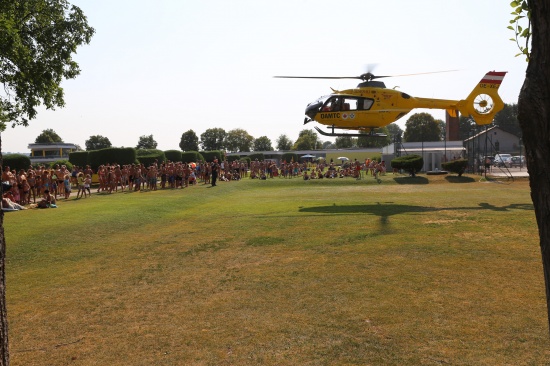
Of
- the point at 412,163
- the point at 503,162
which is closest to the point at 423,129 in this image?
the point at 503,162

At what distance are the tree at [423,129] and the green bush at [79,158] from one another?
7359 cm

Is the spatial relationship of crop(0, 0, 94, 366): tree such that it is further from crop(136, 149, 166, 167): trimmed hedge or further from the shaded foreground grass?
crop(136, 149, 166, 167): trimmed hedge

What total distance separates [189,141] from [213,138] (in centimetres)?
1184

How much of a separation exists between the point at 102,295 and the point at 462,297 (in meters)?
5.90

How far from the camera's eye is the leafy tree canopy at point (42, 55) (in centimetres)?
1902

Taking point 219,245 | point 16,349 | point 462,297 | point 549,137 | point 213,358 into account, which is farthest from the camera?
point 219,245

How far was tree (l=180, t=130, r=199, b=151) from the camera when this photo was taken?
114 m

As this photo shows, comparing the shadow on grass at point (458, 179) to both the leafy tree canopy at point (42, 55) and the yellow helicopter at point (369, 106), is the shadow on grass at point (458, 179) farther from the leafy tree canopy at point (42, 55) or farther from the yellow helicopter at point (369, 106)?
the leafy tree canopy at point (42, 55)

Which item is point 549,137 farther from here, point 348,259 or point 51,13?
point 51,13

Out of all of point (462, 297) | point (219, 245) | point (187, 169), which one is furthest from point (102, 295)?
point (187, 169)

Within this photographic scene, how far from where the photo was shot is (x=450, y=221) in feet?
45.2

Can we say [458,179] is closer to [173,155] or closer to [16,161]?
[16,161]

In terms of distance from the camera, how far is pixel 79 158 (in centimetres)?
4128

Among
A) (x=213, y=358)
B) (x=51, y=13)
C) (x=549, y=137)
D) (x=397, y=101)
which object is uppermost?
(x=51, y=13)
